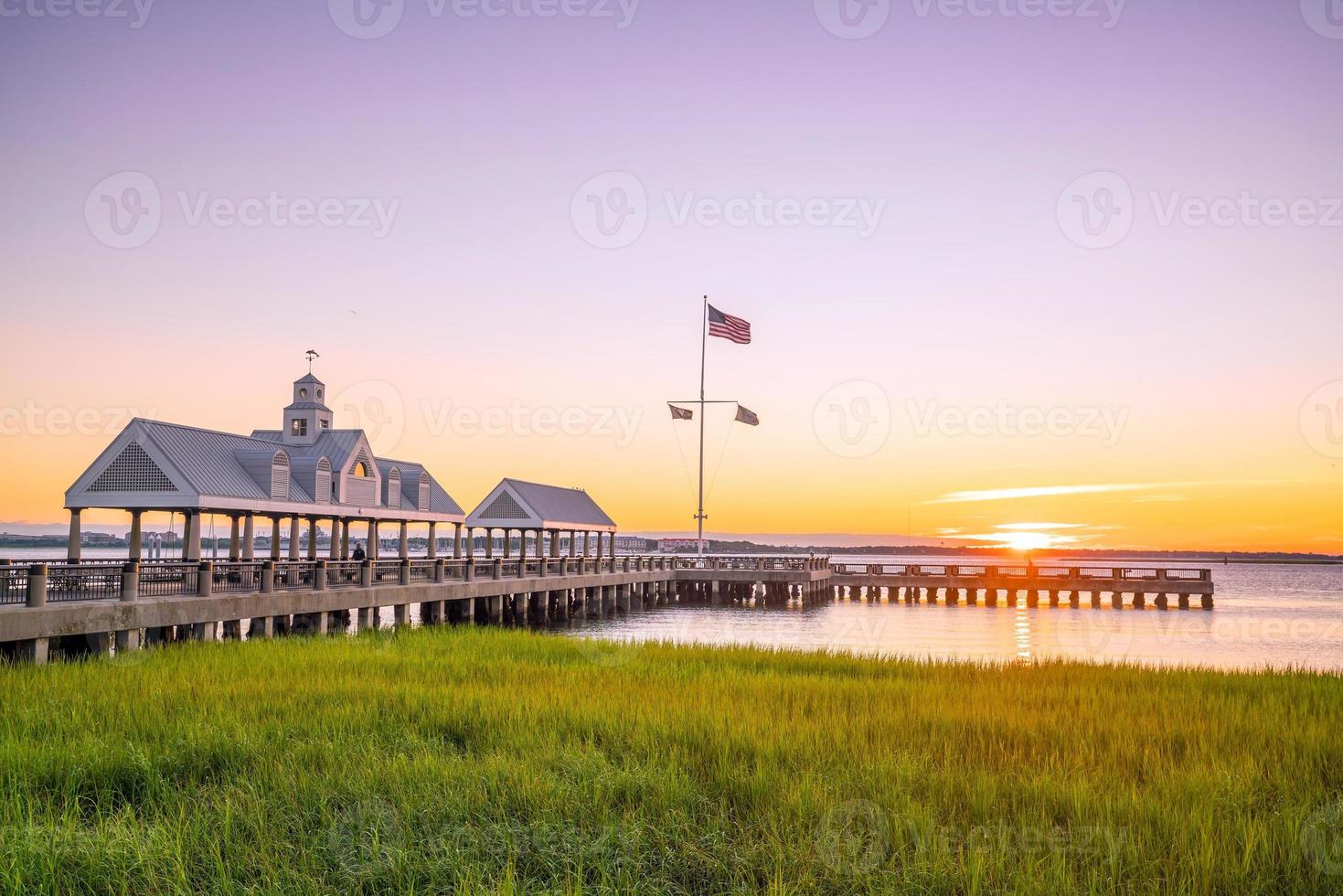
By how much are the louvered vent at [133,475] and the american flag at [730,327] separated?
90.3ft

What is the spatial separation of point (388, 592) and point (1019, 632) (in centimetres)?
2810

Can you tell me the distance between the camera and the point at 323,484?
3928 cm

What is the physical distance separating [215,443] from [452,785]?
2906 cm

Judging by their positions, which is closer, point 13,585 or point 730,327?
point 13,585

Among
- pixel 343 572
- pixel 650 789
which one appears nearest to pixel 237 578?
pixel 343 572

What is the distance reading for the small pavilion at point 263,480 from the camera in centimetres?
3066

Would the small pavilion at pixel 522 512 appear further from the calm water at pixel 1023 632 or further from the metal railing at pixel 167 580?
the metal railing at pixel 167 580

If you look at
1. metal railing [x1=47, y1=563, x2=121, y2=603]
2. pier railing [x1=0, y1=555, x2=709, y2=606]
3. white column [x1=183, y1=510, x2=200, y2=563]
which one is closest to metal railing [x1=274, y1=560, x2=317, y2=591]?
pier railing [x1=0, y1=555, x2=709, y2=606]

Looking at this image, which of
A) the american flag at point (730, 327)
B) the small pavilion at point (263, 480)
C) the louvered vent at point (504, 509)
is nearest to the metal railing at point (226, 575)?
the small pavilion at point (263, 480)

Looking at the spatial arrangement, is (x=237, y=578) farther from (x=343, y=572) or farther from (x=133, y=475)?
(x=133, y=475)

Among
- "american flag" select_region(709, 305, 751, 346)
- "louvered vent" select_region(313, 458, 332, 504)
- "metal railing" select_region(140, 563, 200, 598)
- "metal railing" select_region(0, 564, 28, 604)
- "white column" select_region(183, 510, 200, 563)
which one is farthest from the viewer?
"american flag" select_region(709, 305, 751, 346)

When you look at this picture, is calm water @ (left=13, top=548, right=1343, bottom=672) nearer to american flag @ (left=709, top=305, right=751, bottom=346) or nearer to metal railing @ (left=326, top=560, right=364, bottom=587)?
metal railing @ (left=326, top=560, right=364, bottom=587)

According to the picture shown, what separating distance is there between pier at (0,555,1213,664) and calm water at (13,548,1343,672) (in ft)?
9.25

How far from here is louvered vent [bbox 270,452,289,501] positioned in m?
35.1
